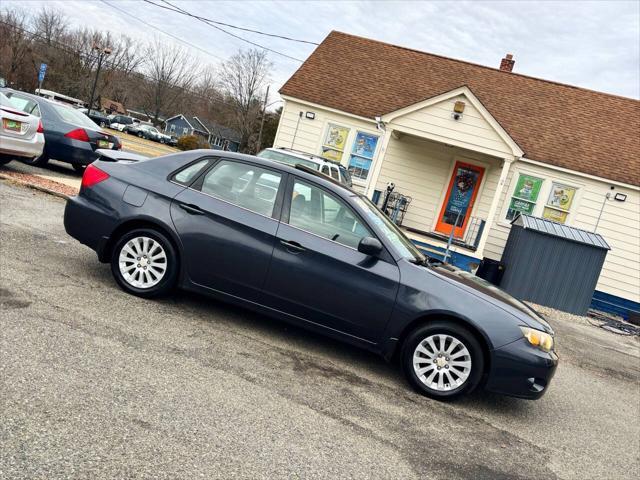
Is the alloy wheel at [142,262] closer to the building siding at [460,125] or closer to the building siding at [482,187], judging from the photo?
the building siding at [482,187]

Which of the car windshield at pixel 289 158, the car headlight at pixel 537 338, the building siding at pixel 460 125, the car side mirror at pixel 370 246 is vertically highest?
the building siding at pixel 460 125

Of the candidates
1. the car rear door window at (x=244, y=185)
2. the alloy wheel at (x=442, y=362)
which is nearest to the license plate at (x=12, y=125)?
the car rear door window at (x=244, y=185)

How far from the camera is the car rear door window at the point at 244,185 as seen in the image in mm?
5148

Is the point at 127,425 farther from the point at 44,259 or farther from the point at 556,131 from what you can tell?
the point at 556,131

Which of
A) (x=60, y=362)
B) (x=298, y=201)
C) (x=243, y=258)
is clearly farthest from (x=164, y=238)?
(x=60, y=362)

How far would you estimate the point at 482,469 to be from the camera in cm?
372

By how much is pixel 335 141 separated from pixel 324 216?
12.1m

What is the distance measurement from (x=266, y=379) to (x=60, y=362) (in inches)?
57.6

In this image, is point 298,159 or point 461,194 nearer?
point 298,159

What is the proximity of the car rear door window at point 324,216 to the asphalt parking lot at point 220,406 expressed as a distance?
1117 millimetres

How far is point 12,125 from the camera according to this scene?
9.48 meters

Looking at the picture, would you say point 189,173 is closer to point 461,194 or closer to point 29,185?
point 29,185

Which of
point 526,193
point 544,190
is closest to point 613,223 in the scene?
point 544,190

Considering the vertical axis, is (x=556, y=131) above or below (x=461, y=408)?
above
